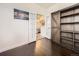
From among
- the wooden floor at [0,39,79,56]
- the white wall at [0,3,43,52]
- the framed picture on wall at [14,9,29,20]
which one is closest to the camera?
the wooden floor at [0,39,79,56]

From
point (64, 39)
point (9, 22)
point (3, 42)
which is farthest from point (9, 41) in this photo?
point (64, 39)

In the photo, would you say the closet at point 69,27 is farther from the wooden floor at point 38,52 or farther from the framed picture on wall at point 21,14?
the framed picture on wall at point 21,14

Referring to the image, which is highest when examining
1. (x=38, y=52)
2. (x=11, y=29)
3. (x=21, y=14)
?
(x=21, y=14)

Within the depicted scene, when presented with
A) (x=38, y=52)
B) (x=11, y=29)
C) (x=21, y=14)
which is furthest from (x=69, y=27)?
(x=11, y=29)

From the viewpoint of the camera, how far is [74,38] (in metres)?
3.73

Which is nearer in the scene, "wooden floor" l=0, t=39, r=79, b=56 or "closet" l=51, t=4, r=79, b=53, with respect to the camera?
"wooden floor" l=0, t=39, r=79, b=56

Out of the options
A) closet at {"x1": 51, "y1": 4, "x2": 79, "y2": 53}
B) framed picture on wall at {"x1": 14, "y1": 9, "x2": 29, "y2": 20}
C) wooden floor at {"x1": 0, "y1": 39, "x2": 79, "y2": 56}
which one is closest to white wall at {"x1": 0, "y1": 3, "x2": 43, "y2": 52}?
framed picture on wall at {"x1": 14, "y1": 9, "x2": 29, "y2": 20}

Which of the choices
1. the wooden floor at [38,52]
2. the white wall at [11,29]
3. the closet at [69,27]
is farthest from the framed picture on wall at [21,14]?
the closet at [69,27]

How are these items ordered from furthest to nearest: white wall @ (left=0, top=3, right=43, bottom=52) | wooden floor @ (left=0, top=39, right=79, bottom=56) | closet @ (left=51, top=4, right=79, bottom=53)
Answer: closet @ (left=51, top=4, right=79, bottom=53)
white wall @ (left=0, top=3, right=43, bottom=52)
wooden floor @ (left=0, top=39, right=79, bottom=56)

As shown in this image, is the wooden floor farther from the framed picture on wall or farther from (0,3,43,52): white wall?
the framed picture on wall

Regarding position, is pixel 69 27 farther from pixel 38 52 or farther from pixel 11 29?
pixel 11 29

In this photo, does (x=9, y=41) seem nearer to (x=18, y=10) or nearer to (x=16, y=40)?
(x=16, y=40)

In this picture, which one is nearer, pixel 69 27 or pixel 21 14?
pixel 69 27

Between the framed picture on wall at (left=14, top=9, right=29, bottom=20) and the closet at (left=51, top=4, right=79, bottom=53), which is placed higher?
the framed picture on wall at (left=14, top=9, right=29, bottom=20)
